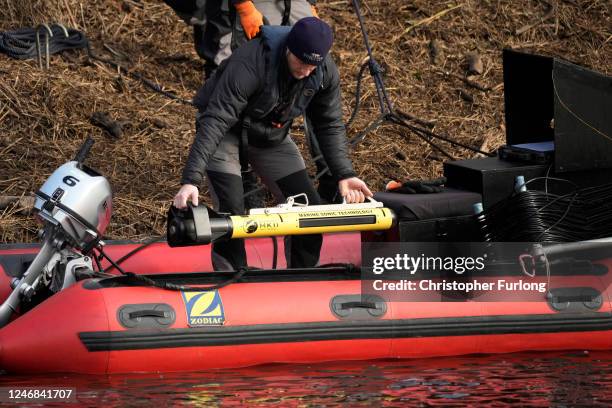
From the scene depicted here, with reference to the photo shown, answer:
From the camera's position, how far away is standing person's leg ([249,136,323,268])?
22.1 feet

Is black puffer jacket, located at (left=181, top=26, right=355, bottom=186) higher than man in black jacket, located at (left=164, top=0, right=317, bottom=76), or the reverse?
man in black jacket, located at (left=164, top=0, right=317, bottom=76)

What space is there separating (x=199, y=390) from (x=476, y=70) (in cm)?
554

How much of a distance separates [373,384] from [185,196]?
1.13 m

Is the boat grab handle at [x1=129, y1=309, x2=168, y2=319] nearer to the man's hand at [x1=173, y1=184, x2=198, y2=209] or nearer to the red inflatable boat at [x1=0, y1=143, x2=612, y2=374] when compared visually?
the red inflatable boat at [x1=0, y1=143, x2=612, y2=374]

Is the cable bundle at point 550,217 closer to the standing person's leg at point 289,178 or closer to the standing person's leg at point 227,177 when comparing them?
the standing person's leg at point 289,178

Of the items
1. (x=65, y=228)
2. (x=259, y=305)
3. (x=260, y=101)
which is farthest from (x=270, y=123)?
(x=65, y=228)

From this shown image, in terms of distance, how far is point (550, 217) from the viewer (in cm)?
653

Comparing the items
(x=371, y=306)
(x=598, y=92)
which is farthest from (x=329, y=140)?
(x=598, y=92)

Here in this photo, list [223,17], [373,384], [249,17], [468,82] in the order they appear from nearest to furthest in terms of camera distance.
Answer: [373,384], [249,17], [223,17], [468,82]

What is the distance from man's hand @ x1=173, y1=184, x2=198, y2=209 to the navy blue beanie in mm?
736

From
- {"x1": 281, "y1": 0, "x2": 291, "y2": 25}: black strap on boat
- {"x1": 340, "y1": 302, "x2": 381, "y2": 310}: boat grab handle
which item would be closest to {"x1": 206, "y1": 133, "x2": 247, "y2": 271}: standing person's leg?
{"x1": 340, "y1": 302, "x2": 381, "y2": 310}: boat grab handle

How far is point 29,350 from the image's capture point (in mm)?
6098

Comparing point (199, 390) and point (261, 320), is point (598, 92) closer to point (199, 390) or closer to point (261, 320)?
point (261, 320)

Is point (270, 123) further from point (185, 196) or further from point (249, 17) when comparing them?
point (249, 17)
